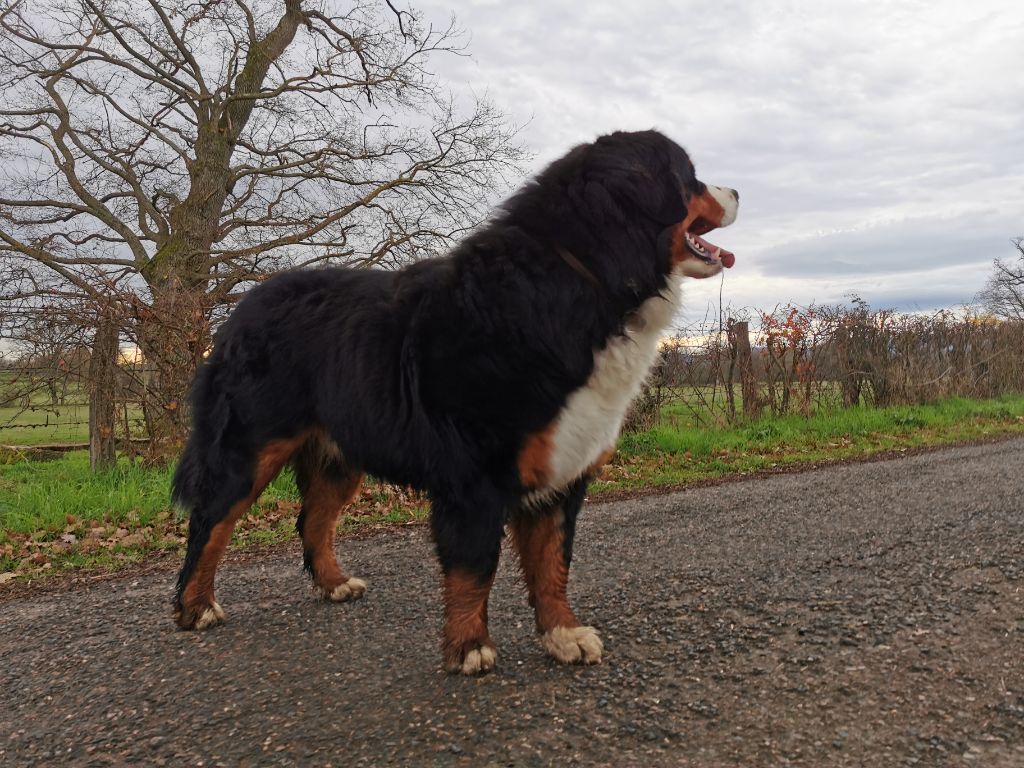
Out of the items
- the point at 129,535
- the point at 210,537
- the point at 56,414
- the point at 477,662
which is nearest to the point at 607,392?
the point at 477,662

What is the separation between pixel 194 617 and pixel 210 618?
0.08m

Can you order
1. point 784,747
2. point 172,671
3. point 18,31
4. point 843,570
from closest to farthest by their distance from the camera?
point 784,747 < point 172,671 < point 843,570 < point 18,31

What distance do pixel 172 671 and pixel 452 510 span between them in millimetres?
1470

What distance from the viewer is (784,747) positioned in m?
2.30

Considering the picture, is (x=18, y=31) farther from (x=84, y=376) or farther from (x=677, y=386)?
(x=677, y=386)

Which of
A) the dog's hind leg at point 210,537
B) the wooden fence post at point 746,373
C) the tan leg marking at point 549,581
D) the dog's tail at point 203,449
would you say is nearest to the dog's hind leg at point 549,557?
the tan leg marking at point 549,581

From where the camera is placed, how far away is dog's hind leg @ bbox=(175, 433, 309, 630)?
12.1 feet

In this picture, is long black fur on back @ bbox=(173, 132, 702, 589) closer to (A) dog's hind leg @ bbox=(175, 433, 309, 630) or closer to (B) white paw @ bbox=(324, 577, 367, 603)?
(A) dog's hind leg @ bbox=(175, 433, 309, 630)

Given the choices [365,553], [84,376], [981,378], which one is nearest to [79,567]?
[365,553]

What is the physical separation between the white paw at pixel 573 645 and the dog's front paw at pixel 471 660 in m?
0.28

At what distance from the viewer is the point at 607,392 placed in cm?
300

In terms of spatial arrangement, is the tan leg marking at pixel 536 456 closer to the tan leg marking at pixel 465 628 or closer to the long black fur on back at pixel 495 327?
the long black fur on back at pixel 495 327

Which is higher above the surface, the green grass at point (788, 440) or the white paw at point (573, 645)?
the green grass at point (788, 440)

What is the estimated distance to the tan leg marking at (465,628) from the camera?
2.94m
